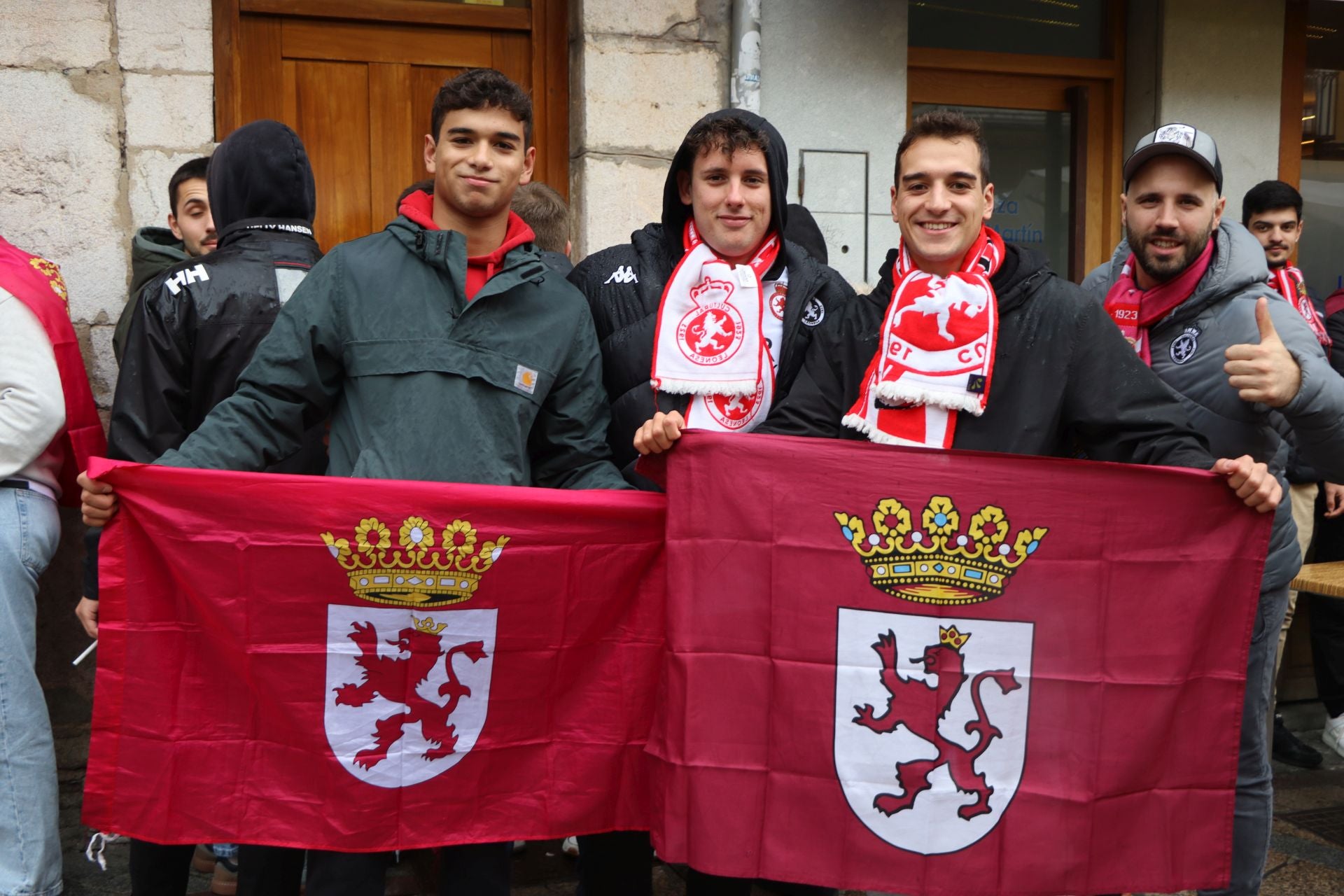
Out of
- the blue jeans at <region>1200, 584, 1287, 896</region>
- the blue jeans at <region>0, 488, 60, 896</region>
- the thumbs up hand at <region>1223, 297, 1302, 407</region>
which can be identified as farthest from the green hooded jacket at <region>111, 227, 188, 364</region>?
the blue jeans at <region>1200, 584, 1287, 896</region>

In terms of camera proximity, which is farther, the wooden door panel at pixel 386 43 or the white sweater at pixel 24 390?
the wooden door panel at pixel 386 43

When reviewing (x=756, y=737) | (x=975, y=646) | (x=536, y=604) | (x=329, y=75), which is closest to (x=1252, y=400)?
(x=975, y=646)

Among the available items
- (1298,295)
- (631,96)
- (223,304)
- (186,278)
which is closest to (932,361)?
(223,304)

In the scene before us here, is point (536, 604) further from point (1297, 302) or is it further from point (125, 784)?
point (1297, 302)

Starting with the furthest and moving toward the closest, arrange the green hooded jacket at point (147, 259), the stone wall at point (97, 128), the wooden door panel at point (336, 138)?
the wooden door panel at point (336, 138) < the stone wall at point (97, 128) < the green hooded jacket at point (147, 259)

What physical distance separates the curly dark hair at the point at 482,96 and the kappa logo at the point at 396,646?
1.04 meters

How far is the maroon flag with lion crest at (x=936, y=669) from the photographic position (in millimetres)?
2834

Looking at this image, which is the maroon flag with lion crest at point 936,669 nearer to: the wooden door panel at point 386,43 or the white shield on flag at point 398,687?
the white shield on flag at point 398,687

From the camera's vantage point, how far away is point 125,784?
2889 millimetres

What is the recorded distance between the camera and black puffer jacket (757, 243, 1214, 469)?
293 centimetres

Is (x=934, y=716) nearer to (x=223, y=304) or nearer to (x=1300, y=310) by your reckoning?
(x=223, y=304)

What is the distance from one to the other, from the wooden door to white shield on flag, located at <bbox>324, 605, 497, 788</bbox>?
9.79 feet

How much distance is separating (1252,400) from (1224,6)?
4.18 metres

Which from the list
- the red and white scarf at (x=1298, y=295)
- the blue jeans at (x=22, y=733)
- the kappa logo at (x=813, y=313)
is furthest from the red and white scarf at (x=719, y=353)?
the red and white scarf at (x=1298, y=295)
